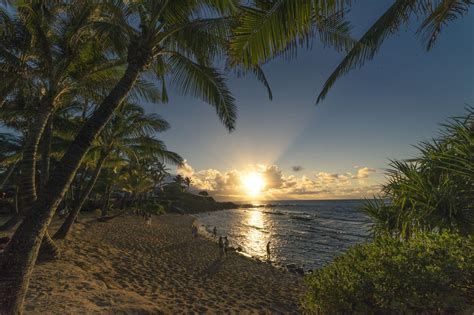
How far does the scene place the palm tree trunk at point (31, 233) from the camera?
140 inches

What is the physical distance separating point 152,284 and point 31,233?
17.8 feet

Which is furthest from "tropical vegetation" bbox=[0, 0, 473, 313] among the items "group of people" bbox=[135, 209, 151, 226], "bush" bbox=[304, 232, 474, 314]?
"group of people" bbox=[135, 209, 151, 226]

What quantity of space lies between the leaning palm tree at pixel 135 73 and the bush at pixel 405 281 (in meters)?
4.25

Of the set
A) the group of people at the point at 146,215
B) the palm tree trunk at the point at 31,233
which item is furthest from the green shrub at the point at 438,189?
the group of people at the point at 146,215

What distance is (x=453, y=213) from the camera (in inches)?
208

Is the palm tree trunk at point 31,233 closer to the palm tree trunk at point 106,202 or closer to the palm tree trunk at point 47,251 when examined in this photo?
the palm tree trunk at point 47,251

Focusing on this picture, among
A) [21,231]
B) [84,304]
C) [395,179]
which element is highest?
[395,179]

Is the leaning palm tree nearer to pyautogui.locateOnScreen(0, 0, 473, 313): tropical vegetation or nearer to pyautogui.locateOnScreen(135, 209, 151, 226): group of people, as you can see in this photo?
pyautogui.locateOnScreen(0, 0, 473, 313): tropical vegetation

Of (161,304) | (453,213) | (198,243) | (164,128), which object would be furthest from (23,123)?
(453,213)

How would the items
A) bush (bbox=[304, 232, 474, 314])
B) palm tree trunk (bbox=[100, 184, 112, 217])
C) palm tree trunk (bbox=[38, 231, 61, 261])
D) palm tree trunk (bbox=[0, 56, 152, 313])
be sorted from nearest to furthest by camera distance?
bush (bbox=[304, 232, 474, 314]) → palm tree trunk (bbox=[0, 56, 152, 313]) → palm tree trunk (bbox=[38, 231, 61, 261]) → palm tree trunk (bbox=[100, 184, 112, 217])

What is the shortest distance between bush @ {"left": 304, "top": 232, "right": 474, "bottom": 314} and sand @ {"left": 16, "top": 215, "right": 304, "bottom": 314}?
404 centimetres

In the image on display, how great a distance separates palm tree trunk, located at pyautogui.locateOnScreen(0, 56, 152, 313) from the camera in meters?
3.54

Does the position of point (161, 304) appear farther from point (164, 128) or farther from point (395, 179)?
point (164, 128)

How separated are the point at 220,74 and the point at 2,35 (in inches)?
305
